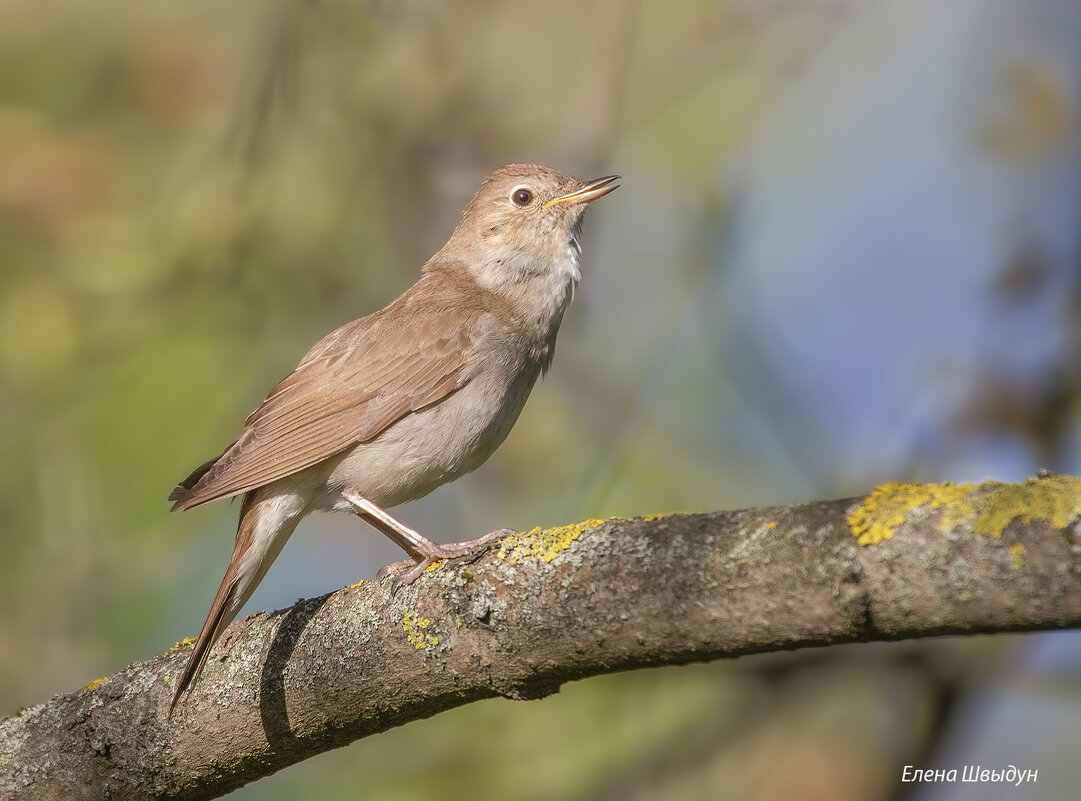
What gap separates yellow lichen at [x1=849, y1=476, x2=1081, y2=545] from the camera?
7.33 feet

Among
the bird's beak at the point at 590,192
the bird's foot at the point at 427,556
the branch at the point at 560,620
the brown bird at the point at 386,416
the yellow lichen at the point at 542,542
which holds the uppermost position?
the bird's beak at the point at 590,192

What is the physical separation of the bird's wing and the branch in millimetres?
847

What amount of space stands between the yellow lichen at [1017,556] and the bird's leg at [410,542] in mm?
1712

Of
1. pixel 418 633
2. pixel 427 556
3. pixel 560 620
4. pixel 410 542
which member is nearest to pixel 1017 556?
pixel 560 620

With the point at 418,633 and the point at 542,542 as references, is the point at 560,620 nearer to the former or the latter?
the point at 542,542

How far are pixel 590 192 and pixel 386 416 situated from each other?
1757 mm

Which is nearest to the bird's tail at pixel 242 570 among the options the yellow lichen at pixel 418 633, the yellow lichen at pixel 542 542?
the yellow lichen at pixel 418 633

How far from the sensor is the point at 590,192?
19.6 ft

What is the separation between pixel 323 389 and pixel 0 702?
2506 mm

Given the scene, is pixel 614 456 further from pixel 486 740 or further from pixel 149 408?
pixel 149 408

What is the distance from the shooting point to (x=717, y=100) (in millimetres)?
6898

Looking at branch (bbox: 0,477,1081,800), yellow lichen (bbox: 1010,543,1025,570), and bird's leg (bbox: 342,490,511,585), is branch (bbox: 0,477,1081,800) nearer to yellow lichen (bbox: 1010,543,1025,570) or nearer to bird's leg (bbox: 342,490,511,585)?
yellow lichen (bbox: 1010,543,1025,570)

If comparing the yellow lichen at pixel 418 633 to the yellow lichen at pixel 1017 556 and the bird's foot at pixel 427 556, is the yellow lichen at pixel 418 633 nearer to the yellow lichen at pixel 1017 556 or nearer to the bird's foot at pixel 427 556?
the bird's foot at pixel 427 556

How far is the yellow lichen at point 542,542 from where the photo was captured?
3.13 m
